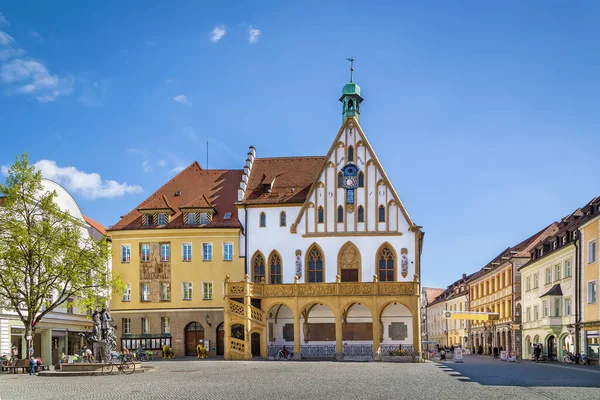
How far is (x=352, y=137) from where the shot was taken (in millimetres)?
59625

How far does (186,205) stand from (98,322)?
22175 mm

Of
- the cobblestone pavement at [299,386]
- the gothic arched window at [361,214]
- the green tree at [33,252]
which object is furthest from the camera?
the gothic arched window at [361,214]

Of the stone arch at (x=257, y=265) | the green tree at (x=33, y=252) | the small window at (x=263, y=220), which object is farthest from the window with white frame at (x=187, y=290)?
the green tree at (x=33, y=252)

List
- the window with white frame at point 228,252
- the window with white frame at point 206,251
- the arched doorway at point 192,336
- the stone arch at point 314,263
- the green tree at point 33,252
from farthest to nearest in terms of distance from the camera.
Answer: the window with white frame at point 206,251, the window with white frame at point 228,252, the arched doorway at point 192,336, the stone arch at point 314,263, the green tree at point 33,252

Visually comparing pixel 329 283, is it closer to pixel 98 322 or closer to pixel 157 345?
pixel 157 345

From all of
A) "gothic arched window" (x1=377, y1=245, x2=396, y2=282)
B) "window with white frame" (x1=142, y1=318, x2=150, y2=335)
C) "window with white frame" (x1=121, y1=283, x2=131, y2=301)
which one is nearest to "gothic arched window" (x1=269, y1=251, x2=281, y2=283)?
"gothic arched window" (x1=377, y1=245, x2=396, y2=282)

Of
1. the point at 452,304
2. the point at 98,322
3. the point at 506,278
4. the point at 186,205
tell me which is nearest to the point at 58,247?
the point at 98,322

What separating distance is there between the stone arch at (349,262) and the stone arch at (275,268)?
4.54m

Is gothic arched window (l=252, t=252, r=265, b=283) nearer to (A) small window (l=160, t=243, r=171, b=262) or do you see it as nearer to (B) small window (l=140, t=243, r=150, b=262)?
(A) small window (l=160, t=243, r=171, b=262)

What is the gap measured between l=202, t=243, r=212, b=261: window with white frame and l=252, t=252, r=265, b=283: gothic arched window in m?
3.53

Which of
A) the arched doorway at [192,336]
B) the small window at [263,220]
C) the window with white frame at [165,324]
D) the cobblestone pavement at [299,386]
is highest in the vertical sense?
the small window at [263,220]

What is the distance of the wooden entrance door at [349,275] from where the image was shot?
58.0 meters

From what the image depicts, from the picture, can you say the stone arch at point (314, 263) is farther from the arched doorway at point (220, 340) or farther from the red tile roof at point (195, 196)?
the arched doorway at point (220, 340)

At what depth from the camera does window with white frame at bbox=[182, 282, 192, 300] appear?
59938 millimetres
